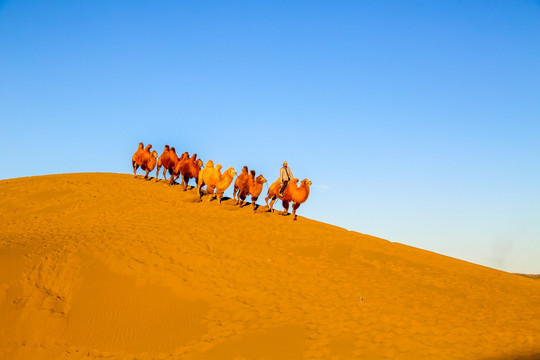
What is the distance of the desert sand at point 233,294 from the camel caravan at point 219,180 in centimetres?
199

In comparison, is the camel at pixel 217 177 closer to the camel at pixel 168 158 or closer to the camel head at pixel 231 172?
the camel head at pixel 231 172

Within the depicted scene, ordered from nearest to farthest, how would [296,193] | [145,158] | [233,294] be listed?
[233,294] < [296,193] < [145,158]

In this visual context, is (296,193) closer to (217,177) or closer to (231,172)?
(231,172)

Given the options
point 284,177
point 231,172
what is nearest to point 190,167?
point 231,172

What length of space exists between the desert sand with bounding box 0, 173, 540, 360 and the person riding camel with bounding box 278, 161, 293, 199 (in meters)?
2.53

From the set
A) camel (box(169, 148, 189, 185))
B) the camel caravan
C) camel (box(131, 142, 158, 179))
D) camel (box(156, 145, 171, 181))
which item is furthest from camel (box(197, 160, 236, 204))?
camel (box(131, 142, 158, 179))

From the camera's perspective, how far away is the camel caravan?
2014 cm

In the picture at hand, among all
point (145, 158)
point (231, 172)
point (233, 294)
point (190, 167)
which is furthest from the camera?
point (145, 158)

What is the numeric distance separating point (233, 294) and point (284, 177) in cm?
914

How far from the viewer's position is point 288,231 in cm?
1830

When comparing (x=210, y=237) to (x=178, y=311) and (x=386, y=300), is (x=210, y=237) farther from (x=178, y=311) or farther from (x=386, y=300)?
(x=386, y=300)

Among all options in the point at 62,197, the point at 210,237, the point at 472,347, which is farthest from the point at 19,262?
the point at 472,347

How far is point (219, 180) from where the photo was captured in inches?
826

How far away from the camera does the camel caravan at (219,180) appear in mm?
20141
